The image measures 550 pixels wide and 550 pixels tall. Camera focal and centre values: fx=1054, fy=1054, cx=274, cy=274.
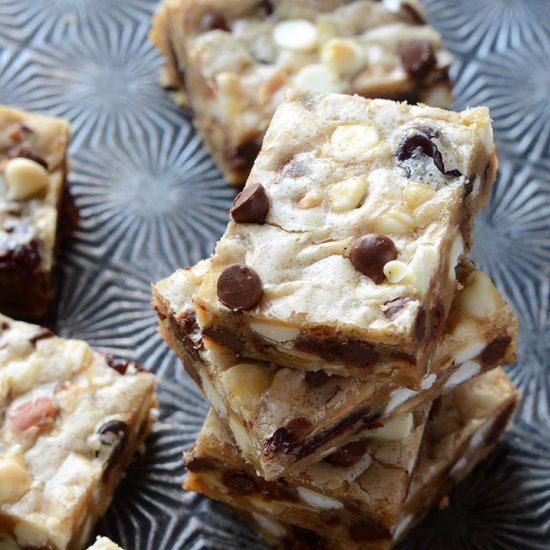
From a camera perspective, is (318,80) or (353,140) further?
(318,80)

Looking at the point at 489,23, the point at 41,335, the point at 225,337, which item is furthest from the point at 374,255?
the point at 489,23

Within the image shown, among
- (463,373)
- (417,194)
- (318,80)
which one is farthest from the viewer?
(318,80)

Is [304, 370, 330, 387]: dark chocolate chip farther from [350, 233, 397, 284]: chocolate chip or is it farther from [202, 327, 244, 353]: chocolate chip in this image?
[350, 233, 397, 284]: chocolate chip

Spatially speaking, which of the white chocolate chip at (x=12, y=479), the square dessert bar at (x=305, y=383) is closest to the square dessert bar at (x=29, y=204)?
the square dessert bar at (x=305, y=383)

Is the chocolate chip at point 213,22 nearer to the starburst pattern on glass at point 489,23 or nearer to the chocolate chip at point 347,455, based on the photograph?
the starburst pattern on glass at point 489,23

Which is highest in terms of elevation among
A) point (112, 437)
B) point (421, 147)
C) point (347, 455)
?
point (421, 147)

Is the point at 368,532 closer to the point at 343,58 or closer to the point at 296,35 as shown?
the point at 343,58

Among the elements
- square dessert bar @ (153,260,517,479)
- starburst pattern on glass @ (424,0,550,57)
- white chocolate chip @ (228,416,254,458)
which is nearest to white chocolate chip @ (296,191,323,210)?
square dessert bar @ (153,260,517,479)
